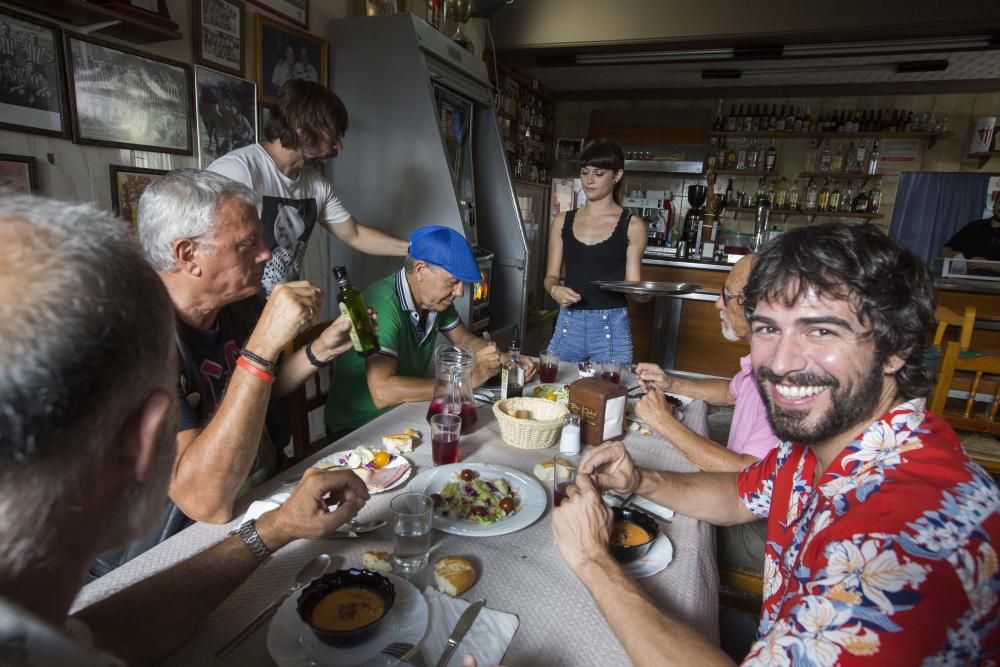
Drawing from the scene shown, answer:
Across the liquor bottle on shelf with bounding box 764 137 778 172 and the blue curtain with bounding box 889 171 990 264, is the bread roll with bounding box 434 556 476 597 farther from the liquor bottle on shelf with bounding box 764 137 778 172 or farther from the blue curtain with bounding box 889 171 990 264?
the blue curtain with bounding box 889 171 990 264

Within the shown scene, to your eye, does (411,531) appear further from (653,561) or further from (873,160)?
(873,160)

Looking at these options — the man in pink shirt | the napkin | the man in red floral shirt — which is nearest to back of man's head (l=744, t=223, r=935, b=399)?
the man in red floral shirt

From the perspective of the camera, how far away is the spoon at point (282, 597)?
779 mm

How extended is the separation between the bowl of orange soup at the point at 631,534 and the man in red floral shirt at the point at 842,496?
0.16 ft

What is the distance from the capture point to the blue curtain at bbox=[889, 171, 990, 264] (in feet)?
21.4

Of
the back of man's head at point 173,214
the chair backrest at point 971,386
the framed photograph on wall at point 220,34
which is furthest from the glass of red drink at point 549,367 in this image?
the chair backrest at point 971,386

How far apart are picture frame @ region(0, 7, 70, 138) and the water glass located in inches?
71.6

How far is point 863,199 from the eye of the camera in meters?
6.68

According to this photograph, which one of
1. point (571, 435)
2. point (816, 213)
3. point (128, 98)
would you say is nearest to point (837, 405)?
point (571, 435)

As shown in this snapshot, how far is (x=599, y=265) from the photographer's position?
116 inches

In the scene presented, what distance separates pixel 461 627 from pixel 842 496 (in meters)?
0.62

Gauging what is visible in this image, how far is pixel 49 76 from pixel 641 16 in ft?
15.2

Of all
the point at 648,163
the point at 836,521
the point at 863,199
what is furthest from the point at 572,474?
the point at 863,199

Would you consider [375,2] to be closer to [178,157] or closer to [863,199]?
[178,157]
